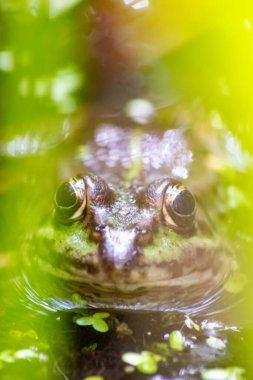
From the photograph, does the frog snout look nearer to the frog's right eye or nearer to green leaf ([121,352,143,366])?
the frog's right eye

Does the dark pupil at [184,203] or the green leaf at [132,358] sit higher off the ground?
the dark pupil at [184,203]

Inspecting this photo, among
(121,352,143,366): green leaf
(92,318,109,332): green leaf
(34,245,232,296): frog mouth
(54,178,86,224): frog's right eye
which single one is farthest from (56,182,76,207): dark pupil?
(121,352,143,366): green leaf

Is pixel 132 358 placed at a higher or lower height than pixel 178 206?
lower

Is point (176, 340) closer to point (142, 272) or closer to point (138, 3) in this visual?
point (142, 272)

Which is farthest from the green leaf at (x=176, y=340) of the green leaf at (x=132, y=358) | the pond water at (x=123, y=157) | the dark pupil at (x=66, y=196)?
→ the dark pupil at (x=66, y=196)

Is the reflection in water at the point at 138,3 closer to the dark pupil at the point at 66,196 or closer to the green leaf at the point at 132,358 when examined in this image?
the dark pupil at the point at 66,196

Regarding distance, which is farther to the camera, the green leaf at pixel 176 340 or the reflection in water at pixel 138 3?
the reflection in water at pixel 138 3

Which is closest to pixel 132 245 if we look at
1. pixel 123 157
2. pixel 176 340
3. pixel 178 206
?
pixel 178 206
